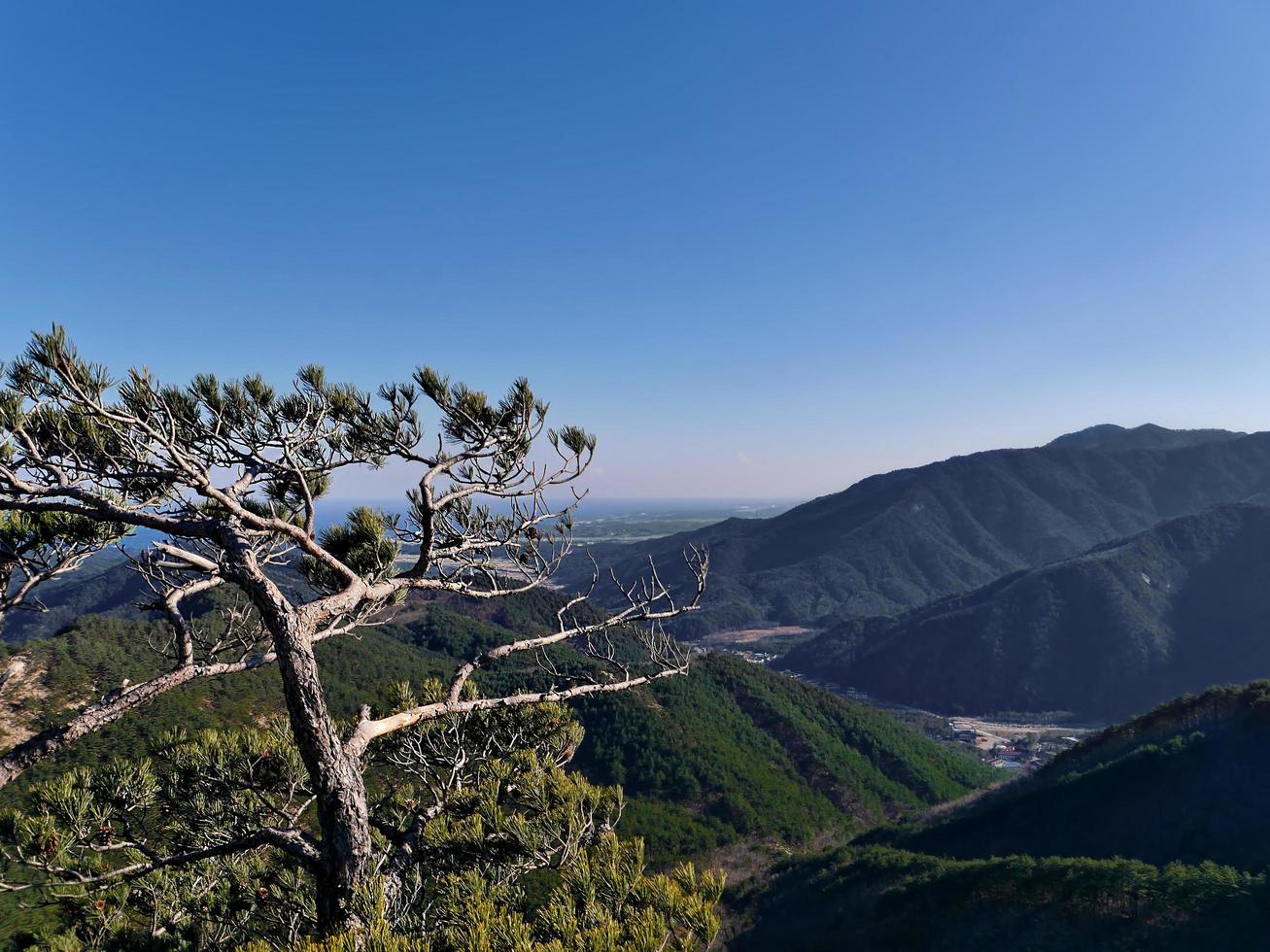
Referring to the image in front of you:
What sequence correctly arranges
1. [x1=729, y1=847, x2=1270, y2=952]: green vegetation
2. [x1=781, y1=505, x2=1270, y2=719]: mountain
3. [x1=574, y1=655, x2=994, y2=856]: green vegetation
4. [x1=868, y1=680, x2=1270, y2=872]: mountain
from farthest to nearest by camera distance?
1. [x1=781, y1=505, x2=1270, y2=719]: mountain
2. [x1=574, y1=655, x2=994, y2=856]: green vegetation
3. [x1=868, y1=680, x2=1270, y2=872]: mountain
4. [x1=729, y1=847, x2=1270, y2=952]: green vegetation

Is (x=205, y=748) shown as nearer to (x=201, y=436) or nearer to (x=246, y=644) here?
(x=246, y=644)

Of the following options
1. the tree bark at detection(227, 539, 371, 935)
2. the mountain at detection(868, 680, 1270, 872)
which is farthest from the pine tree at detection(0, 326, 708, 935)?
the mountain at detection(868, 680, 1270, 872)

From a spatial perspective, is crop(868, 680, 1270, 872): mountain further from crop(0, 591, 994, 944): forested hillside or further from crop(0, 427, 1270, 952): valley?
crop(0, 591, 994, 944): forested hillside

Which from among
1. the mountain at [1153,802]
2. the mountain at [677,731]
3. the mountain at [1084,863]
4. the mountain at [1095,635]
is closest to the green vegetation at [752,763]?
the mountain at [677,731]

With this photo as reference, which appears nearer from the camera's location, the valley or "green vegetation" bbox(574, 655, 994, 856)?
the valley

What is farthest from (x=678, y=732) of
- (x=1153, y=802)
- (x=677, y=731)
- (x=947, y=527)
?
(x=947, y=527)

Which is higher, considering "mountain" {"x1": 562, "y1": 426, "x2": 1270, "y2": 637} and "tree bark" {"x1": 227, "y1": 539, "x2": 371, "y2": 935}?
"tree bark" {"x1": 227, "y1": 539, "x2": 371, "y2": 935}
